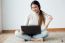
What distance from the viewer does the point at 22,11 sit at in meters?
3.85

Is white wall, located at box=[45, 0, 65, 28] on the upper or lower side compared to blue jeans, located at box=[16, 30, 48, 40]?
upper

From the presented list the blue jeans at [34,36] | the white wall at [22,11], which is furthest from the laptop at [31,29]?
the white wall at [22,11]

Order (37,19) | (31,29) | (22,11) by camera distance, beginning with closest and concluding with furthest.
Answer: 1. (31,29)
2. (37,19)
3. (22,11)

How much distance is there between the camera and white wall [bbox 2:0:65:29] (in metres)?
3.81

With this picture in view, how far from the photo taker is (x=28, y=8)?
12.6 ft

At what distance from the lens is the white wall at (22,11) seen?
3811mm

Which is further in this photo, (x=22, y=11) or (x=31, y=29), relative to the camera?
(x=22, y=11)

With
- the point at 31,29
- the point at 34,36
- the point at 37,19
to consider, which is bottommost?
the point at 34,36

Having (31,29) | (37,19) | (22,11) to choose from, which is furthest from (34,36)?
(22,11)

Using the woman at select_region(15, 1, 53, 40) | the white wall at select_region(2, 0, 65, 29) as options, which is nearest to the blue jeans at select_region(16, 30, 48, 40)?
the woman at select_region(15, 1, 53, 40)

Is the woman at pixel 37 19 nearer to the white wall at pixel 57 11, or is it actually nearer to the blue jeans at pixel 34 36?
the blue jeans at pixel 34 36

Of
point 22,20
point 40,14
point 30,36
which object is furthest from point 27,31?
point 22,20

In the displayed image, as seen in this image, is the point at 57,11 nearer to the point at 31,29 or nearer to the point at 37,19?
the point at 37,19

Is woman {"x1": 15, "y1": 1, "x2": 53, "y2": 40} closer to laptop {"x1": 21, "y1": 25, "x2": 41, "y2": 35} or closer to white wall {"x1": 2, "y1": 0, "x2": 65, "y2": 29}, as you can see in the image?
laptop {"x1": 21, "y1": 25, "x2": 41, "y2": 35}
